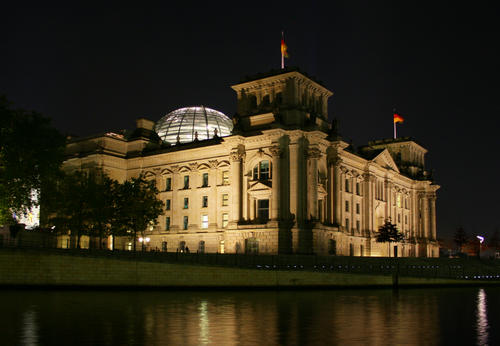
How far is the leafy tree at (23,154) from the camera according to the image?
50.0 m

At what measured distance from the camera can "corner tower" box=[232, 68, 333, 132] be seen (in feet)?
250

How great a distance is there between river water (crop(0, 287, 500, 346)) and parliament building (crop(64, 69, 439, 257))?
4277cm

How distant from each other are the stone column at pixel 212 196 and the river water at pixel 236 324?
5053 cm

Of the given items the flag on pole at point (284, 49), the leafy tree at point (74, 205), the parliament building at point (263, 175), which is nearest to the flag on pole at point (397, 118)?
the parliament building at point (263, 175)

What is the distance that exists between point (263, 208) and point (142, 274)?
110 ft

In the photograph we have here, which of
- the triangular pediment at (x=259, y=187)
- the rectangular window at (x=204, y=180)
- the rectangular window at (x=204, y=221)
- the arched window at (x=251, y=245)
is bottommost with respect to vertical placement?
the arched window at (x=251, y=245)

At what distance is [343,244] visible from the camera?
267 feet

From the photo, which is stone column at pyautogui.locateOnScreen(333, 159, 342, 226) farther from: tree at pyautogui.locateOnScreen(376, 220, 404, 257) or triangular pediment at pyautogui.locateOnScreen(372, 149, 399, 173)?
triangular pediment at pyautogui.locateOnScreen(372, 149, 399, 173)

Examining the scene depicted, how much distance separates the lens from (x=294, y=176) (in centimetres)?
7394

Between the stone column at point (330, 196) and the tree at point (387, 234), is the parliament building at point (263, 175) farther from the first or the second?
the tree at point (387, 234)

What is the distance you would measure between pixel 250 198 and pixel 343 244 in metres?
16.0

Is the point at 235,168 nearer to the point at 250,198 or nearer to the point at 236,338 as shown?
the point at 250,198

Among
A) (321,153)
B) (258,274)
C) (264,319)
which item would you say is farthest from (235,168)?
(264,319)

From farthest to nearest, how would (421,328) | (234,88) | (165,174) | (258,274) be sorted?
(165,174)
(234,88)
(258,274)
(421,328)
